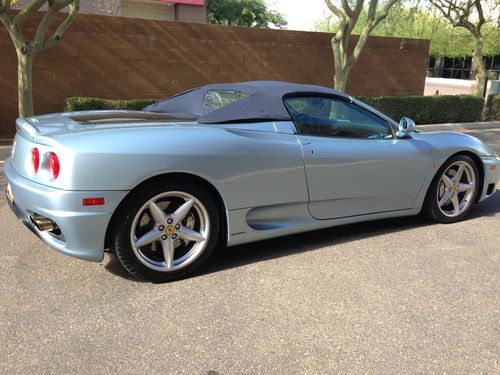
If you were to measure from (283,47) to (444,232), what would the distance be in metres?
9.46

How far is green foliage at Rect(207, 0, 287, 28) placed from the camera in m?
32.0

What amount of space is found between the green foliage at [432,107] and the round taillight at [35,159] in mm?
10823

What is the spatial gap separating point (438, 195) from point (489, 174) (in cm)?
71

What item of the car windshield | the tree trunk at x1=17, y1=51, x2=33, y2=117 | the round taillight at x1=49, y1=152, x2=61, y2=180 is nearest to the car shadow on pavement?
the round taillight at x1=49, y1=152, x2=61, y2=180

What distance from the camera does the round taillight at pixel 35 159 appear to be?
136 inches

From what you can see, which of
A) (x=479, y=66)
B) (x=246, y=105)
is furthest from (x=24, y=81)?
(x=479, y=66)

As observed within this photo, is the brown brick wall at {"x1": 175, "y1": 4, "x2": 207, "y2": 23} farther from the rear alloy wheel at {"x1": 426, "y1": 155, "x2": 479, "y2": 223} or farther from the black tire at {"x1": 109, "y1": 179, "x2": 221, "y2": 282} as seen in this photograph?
the black tire at {"x1": 109, "y1": 179, "x2": 221, "y2": 282}

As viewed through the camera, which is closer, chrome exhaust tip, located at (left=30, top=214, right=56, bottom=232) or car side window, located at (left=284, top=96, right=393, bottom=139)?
chrome exhaust tip, located at (left=30, top=214, right=56, bottom=232)

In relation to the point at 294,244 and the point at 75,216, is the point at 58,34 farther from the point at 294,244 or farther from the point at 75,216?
the point at 75,216

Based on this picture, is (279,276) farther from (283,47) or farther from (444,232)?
(283,47)

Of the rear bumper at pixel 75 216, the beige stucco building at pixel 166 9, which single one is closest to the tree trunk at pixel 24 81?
the rear bumper at pixel 75 216

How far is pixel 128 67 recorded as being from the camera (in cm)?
1137

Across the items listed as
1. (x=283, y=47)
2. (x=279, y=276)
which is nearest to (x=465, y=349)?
(x=279, y=276)

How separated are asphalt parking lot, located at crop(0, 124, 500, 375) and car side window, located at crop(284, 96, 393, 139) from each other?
3.18 feet
